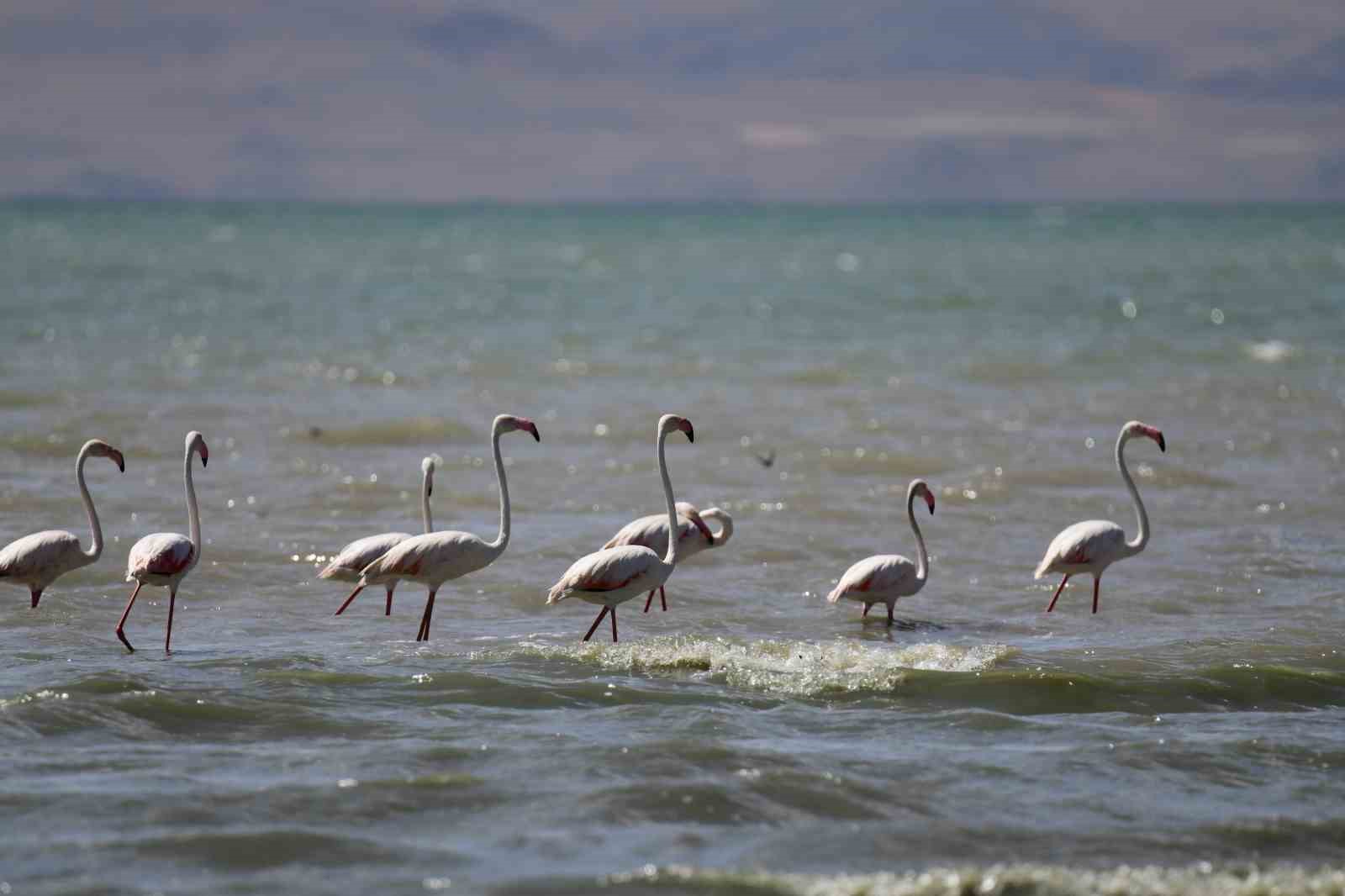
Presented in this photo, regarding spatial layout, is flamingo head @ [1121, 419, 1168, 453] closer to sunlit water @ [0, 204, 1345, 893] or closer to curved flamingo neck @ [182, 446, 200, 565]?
sunlit water @ [0, 204, 1345, 893]

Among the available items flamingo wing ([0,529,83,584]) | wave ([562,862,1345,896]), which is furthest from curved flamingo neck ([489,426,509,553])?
wave ([562,862,1345,896])

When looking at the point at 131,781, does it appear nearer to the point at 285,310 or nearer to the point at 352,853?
the point at 352,853

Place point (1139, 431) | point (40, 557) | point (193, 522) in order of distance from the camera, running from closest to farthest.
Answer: point (40, 557) → point (193, 522) → point (1139, 431)

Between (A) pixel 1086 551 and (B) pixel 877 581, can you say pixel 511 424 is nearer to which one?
(B) pixel 877 581

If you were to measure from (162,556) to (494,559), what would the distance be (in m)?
1.91

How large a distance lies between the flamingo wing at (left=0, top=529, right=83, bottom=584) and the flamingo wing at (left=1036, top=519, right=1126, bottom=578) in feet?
20.1

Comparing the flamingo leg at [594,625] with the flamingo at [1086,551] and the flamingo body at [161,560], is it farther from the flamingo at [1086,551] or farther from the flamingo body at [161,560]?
the flamingo at [1086,551]

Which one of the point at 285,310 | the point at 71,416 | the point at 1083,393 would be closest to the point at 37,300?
the point at 285,310

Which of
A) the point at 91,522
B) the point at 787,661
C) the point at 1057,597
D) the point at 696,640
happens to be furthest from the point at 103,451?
the point at 1057,597

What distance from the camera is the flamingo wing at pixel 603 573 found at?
977cm

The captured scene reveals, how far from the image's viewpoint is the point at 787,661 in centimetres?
922

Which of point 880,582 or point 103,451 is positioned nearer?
point 103,451

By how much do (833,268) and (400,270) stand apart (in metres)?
15.3

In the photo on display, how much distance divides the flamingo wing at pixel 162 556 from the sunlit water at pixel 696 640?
0.53 m
